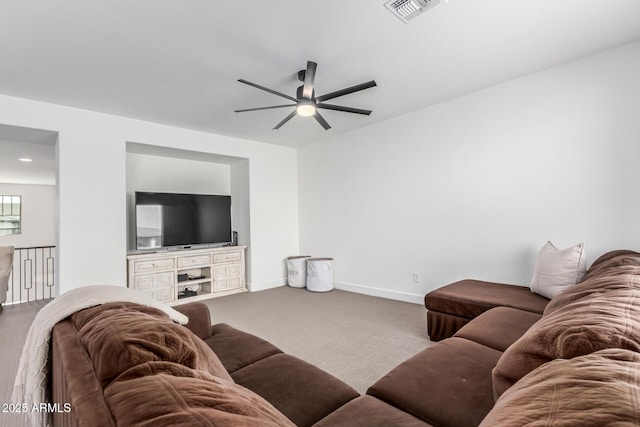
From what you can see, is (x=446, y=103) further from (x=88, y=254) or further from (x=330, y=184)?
(x=88, y=254)

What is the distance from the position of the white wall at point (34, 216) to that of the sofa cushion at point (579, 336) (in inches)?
454

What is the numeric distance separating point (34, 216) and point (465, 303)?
39.5 feet

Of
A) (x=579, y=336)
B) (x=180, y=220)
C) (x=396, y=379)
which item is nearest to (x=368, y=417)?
(x=396, y=379)

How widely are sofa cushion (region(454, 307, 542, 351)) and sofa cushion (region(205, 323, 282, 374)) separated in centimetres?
121

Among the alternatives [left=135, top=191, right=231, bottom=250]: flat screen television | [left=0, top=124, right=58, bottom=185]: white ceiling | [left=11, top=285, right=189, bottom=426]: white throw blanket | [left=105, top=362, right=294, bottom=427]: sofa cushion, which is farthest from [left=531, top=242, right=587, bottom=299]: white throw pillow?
[left=0, top=124, right=58, bottom=185]: white ceiling

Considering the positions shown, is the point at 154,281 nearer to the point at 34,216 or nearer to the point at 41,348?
the point at 41,348

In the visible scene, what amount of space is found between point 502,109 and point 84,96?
4.68 meters

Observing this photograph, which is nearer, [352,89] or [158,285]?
[352,89]

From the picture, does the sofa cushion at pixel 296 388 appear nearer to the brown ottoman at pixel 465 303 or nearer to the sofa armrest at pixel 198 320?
the sofa armrest at pixel 198 320

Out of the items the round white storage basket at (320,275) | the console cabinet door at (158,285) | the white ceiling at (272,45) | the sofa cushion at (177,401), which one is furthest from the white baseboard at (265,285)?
the sofa cushion at (177,401)

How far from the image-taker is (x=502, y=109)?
3.24 meters

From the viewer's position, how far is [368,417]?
3.45ft

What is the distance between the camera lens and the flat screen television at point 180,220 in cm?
431

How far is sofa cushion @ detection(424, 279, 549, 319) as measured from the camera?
239 centimetres
